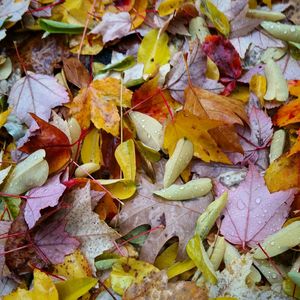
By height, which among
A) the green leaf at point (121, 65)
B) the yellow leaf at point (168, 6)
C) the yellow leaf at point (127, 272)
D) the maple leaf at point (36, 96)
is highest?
the yellow leaf at point (168, 6)

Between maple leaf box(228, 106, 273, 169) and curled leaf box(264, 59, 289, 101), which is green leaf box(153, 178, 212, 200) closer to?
maple leaf box(228, 106, 273, 169)

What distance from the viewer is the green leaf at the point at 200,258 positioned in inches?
33.3

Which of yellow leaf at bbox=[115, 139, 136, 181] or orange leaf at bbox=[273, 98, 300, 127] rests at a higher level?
orange leaf at bbox=[273, 98, 300, 127]

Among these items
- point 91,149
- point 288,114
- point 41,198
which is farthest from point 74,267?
point 288,114

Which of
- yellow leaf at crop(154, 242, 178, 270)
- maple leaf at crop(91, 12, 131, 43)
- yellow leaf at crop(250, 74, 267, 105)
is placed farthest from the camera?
maple leaf at crop(91, 12, 131, 43)

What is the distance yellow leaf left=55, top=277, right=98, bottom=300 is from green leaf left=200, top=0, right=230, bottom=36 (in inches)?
24.3

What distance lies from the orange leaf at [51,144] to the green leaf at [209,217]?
0.30 m

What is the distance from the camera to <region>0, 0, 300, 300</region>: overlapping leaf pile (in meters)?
0.89

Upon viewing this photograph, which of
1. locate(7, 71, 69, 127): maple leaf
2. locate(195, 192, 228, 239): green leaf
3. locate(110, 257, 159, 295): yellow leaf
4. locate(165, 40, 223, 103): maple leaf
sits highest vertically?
locate(165, 40, 223, 103): maple leaf

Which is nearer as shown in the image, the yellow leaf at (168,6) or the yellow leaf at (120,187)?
the yellow leaf at (120,187)

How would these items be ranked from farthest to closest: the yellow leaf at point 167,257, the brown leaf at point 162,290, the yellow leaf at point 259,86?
the yellow leaf at point 259,86, the yellow leaf at point 167,257, the brown leaf at point 162,290

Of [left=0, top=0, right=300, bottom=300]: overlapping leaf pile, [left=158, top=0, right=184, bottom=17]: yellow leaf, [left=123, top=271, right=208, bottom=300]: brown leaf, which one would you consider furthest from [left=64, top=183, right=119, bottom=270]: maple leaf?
[left=158, top=0, right=184, bottom=17]: yellow leaf

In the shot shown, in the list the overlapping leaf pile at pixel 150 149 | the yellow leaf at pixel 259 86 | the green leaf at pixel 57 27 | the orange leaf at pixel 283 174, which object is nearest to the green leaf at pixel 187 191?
the overlapping leaf pile at pixel 150 149

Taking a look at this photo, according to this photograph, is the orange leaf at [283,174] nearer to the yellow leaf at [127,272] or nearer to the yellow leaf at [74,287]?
the yellow leaf at [127,272]
